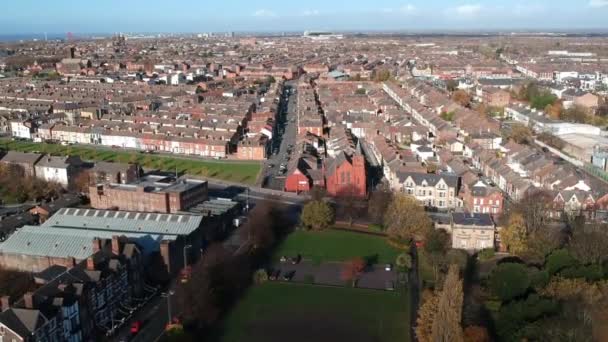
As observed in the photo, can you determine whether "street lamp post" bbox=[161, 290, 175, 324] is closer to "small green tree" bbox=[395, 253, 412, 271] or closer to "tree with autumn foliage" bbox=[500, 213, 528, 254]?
"small green tree" bbox=[395, 253, 412, 271]

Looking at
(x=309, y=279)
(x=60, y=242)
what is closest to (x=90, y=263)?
(x=60, y=242)

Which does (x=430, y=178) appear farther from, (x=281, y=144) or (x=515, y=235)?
(x=281, y=144)

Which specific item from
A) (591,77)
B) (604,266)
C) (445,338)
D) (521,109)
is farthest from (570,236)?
(591,77)

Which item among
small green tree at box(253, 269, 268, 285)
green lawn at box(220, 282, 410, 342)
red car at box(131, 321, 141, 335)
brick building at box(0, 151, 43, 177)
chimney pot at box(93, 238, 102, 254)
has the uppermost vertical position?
brick building at box(0, 151, 43, 177)

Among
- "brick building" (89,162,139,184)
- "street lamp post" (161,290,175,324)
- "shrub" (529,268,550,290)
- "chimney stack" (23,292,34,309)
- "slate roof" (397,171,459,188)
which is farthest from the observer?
"brick building" (89,162,139,184)

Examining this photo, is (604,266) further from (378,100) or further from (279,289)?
(378,100)

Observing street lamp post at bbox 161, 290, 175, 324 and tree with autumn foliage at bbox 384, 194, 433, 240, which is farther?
tree with autumn foliage at bbox 384, 194, 433, 240

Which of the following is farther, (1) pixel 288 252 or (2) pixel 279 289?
(1) pixel 288 252

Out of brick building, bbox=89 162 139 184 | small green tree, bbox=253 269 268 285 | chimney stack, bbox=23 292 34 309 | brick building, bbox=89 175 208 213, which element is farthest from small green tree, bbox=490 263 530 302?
brick building, bbox=89 162 139 184
